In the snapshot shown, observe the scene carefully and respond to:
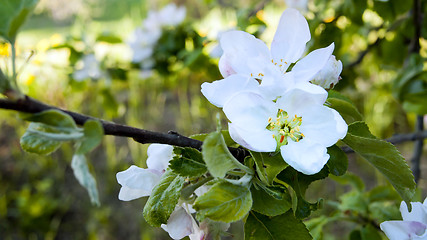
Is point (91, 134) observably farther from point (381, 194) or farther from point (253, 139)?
point (381, 194)

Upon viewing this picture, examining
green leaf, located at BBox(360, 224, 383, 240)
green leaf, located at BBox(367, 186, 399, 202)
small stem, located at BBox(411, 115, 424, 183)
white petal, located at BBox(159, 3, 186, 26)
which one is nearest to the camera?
green leaf, located at BBox(360, 224, 383, 240)

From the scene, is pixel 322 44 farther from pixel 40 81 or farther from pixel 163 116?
pixel 40 81

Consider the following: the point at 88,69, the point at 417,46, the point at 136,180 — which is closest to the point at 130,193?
the point at 136,180

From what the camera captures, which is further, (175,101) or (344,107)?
(175,101)

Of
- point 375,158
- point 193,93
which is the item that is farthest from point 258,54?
point 193,93

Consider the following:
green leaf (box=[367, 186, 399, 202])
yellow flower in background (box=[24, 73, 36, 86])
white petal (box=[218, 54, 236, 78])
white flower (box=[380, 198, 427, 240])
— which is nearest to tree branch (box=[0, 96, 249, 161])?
white petal (box=[218, 54, 236, 78])

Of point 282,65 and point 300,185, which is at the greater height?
point 282,65

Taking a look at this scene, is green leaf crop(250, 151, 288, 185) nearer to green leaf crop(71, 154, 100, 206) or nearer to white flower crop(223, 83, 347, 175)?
white flower crop(223, 83, 347, 175)
